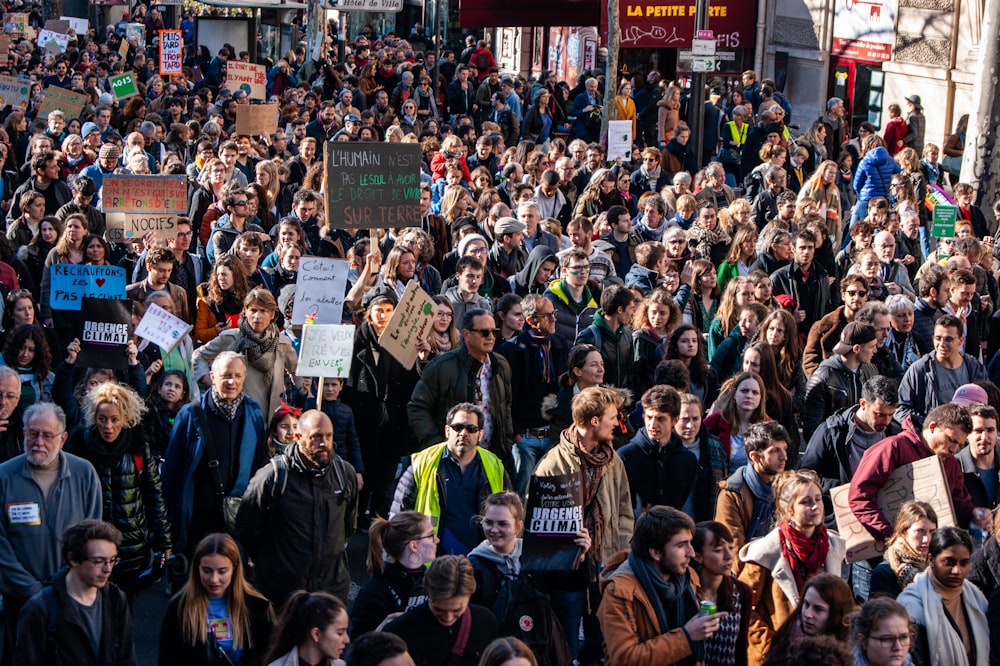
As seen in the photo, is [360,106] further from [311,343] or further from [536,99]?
[311,343]

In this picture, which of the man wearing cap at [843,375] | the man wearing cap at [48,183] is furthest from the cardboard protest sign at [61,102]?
the man wearing cap at [843,375]

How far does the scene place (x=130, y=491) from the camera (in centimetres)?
766

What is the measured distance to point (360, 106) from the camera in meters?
24.2

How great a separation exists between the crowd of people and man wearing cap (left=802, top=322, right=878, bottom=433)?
0.02 m

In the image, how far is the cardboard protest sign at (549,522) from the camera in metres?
6.38

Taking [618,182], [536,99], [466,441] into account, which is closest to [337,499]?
[466,441]

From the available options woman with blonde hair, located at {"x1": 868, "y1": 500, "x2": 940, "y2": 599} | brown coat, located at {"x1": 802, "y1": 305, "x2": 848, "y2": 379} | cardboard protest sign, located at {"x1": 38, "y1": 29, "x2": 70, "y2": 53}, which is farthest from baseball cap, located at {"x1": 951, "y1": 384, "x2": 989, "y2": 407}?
cardboard protest sign, located at {"x1": 38, "y1": 29, "x2": 70, "y2": 53}

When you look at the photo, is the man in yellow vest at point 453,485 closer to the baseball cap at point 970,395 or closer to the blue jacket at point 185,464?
the blue jacket at point 185,464

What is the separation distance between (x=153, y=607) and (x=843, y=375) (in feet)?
14.0

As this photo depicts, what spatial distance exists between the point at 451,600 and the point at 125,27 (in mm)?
35409

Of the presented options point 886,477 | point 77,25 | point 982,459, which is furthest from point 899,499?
point 77,25

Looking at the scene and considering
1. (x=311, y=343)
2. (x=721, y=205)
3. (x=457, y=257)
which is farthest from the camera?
(x=721, y=205)

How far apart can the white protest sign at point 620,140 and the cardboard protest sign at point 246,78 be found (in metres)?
6.22

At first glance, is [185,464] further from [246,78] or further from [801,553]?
[246,78]
